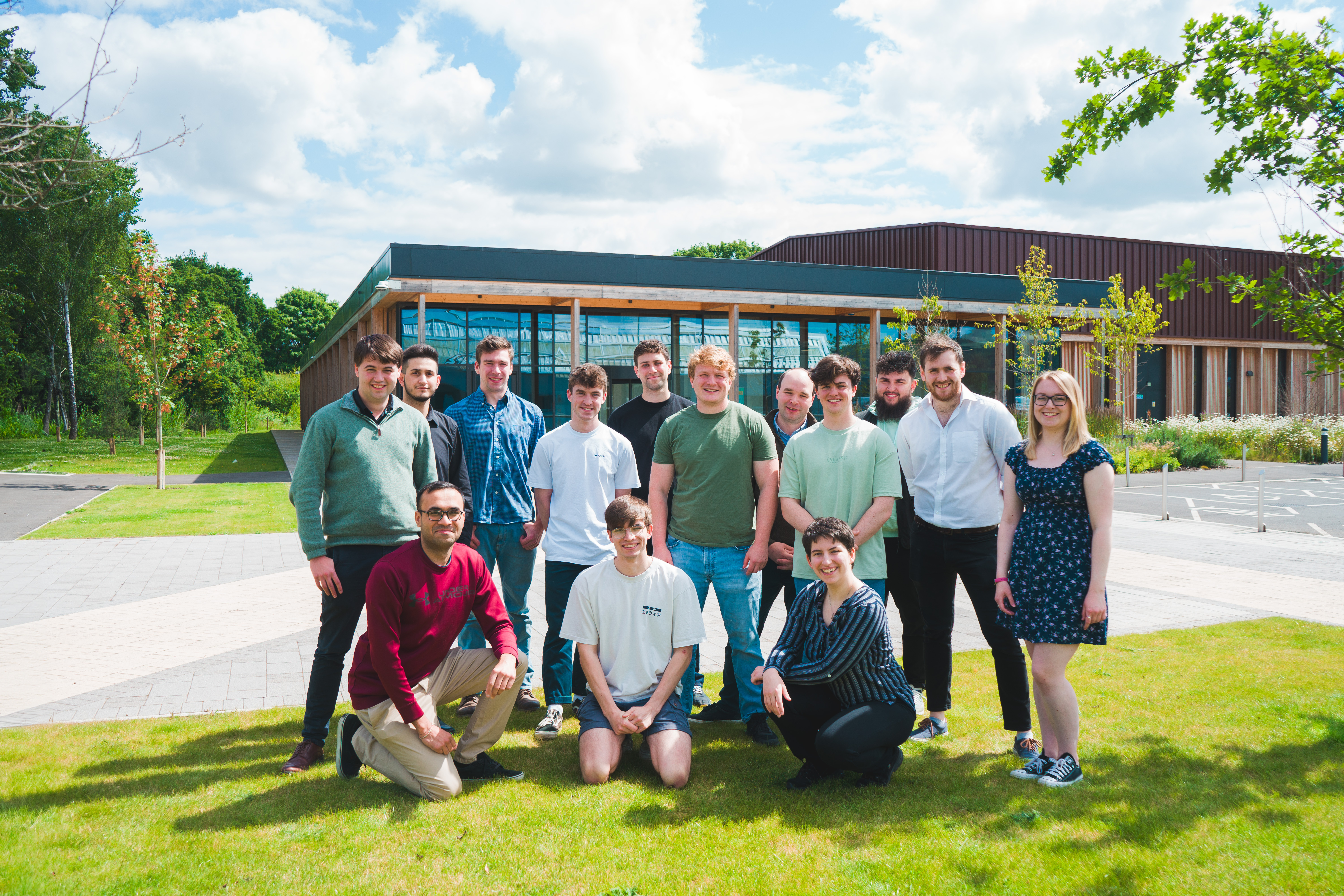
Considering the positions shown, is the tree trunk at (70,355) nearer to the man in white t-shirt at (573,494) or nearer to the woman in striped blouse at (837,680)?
the man in white t-shirt at (573,494)

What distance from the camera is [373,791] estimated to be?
3803 mm

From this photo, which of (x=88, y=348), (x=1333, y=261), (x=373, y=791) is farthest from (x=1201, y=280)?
(x=88, y=348)

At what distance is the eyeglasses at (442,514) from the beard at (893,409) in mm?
2577

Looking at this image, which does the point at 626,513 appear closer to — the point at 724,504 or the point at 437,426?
the point at 724,504

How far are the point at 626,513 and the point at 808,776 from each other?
1.45m

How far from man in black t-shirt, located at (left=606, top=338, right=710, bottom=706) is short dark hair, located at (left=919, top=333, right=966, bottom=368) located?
135 cm

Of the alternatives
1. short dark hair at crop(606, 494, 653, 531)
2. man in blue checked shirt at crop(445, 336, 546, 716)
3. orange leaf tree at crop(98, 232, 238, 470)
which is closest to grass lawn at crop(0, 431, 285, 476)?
orange leaf tree at crop(98, 232, 238, 470)

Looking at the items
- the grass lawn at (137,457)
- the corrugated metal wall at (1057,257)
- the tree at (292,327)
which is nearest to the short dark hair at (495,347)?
the grass lawn at (137,457)

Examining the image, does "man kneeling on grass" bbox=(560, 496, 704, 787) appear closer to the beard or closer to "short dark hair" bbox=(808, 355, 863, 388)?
"short dark hair" bbox=(808, 355, 863, 388)

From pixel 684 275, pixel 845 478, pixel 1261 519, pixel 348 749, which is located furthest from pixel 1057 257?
pixel 348 749

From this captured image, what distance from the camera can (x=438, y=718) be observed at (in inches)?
167

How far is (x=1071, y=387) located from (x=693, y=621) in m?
2.02

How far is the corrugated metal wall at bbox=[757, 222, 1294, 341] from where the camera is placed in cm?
3083

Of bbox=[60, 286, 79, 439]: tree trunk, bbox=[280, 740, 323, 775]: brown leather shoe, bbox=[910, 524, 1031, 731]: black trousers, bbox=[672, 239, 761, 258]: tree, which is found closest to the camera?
bbox=[280, 740, 323, 775]: brown leather shoe
